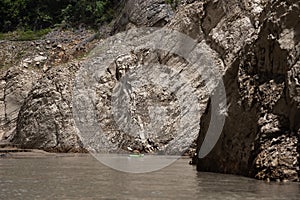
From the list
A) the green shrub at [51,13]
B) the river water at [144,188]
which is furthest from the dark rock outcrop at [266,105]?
the green shrub at [51,13]

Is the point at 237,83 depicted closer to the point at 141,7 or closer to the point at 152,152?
A: the point at 152,152

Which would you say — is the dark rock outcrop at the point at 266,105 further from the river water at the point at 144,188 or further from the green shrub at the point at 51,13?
the green shrub at the point at 51,13

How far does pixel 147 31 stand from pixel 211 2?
5.67m

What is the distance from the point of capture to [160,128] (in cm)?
2544

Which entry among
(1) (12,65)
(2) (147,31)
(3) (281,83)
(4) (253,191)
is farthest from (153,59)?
(4) (253,191)

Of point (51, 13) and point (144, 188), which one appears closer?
point (144, 188)

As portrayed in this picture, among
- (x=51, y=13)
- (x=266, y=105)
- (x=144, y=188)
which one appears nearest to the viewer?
(x=144, y=188)

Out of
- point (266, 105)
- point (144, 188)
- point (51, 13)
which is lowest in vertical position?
point (144, 188)

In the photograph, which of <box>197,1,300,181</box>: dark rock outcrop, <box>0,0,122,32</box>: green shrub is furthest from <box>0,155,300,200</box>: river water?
<box>0,0,122,32</box>: green shrub

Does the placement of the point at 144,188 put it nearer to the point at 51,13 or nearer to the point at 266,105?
the point at 266,105

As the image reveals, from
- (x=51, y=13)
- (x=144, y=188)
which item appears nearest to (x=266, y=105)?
(x=144, y=188)

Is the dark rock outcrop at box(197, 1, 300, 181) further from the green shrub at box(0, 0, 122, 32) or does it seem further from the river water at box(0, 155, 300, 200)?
the green shrub at box(0, 0, 122, 32)

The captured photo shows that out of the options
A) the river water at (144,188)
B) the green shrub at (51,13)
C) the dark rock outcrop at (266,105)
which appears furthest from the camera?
the green shrub at (51,13)

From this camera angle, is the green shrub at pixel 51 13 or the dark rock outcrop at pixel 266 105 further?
the green shrub at pixel 51 13
